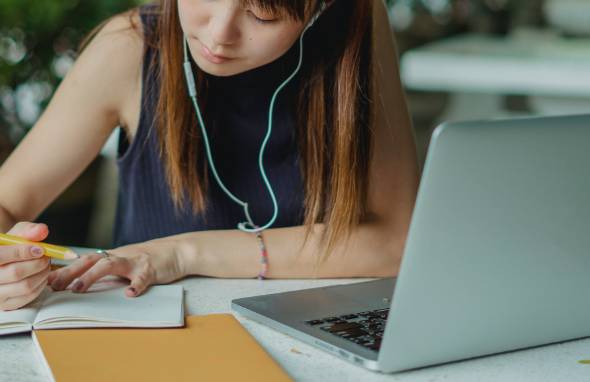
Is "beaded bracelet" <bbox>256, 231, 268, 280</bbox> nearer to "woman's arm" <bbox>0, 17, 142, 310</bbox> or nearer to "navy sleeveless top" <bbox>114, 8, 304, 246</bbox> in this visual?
"navy sleeveless top" <bbox>114, 8, 304, 246</bbox>

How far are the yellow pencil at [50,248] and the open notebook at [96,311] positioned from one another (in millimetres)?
55

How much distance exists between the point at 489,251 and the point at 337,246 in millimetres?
473

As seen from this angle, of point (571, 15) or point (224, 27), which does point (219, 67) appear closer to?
point (224, 27)

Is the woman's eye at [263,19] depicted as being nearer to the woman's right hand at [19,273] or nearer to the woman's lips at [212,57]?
the woman's lips at [212,57]

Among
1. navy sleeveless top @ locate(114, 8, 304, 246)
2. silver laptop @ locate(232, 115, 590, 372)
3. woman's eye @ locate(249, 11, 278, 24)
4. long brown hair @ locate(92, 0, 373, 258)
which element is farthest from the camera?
navy sleeveless top @ locate(114, 8, 304, 246)

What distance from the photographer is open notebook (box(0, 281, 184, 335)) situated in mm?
893

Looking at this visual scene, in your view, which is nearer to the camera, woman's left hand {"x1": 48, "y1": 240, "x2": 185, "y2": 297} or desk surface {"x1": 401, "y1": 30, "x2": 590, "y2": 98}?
woman's left hand {"x1": 48, "y1": 240, "x2": 185, "y2": 297}

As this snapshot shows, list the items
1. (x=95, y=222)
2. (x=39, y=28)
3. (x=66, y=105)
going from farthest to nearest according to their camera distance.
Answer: (x=95, y=222) → (x=39, y=28) → (x=66, y=105)

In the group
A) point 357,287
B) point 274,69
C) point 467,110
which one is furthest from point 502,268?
point 467,110

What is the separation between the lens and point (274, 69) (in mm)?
1383

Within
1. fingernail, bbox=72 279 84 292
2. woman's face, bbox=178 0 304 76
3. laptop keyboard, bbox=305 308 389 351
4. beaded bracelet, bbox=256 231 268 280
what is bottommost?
beaded bracelet, bbox=256 231 268 280

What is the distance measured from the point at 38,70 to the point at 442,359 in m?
2.18

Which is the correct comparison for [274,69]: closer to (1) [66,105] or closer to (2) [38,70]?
(1) [66,105]

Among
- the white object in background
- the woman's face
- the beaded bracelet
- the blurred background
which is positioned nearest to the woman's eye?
the woman's face
